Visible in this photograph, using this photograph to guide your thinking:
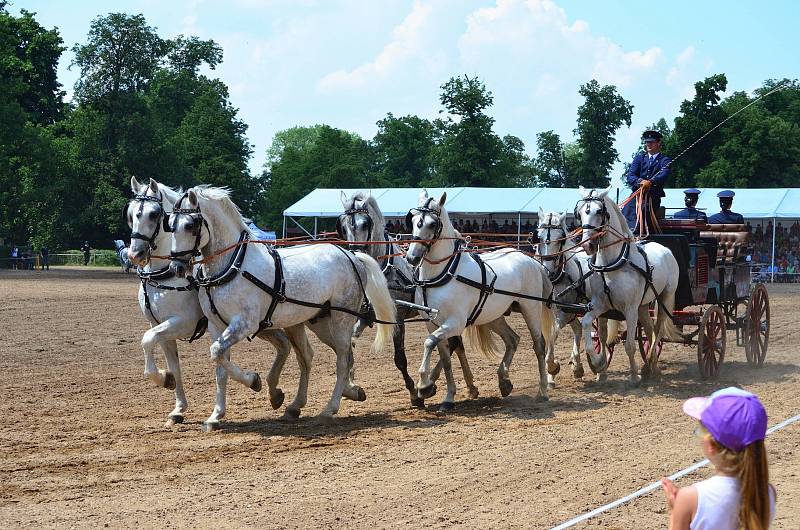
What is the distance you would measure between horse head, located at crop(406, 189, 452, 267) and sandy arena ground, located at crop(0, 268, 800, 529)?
1.72 meters

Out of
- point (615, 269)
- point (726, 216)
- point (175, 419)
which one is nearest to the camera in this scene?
point (175, 419)

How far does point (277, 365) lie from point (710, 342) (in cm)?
596

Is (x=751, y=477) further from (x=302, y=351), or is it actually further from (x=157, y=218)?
(x=302, y=351)

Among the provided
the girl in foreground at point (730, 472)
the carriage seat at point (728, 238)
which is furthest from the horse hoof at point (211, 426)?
the carriage seat at point (728, 238)

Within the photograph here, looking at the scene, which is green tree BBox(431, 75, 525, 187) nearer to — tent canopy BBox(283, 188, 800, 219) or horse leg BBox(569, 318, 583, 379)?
tent canopy BBox(283, 188, 800, 219)

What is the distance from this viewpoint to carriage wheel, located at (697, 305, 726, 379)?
12.9m

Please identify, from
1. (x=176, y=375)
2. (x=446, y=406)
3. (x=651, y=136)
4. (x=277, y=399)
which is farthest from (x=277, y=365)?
(x=651, y=136)

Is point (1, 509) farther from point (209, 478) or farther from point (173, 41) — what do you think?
point (173, 41)

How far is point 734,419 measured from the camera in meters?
3.19

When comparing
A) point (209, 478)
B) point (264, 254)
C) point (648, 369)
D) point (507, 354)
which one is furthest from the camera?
point (648, 369)

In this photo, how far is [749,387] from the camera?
41.1ft

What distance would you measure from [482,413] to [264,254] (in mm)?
2887

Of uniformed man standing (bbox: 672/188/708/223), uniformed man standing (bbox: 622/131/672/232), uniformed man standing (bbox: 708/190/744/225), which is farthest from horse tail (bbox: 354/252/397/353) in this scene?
uniformed man standing (bbox: 708/190/744/225)

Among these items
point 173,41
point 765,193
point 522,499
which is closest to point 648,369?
point 522,499
